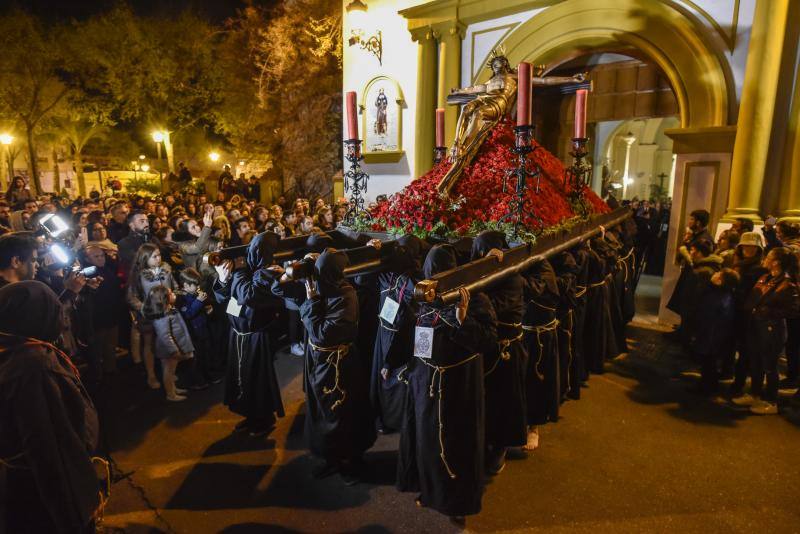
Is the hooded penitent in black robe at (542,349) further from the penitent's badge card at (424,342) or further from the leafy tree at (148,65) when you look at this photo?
the leafy tree at (148,65)

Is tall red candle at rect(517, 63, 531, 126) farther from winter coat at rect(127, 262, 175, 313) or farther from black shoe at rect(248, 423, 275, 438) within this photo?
winter coat at rect(127, 262, 175, 313)

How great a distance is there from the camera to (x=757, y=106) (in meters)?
6.64

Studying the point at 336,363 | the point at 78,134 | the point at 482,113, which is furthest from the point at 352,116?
the point at 78,134

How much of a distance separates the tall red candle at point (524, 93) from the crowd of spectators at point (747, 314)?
9.61 feet

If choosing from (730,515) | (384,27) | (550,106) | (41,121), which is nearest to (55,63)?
(41,121)

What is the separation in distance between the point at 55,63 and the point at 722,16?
78.2ft

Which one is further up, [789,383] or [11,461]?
[11,461]

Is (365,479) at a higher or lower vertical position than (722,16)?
lower

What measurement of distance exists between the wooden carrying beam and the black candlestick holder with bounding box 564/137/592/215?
1.16ft

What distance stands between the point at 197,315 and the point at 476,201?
3353 millimetres

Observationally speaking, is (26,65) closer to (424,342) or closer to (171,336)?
(171,336)

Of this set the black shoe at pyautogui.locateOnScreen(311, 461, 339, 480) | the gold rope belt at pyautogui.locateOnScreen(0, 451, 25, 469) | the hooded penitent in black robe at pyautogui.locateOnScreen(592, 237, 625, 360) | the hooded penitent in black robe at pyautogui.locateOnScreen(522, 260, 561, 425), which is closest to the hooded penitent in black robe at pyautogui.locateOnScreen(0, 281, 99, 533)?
the gold rope belt at pyautogui.locateOnScreen(0, 451, 25, 469)

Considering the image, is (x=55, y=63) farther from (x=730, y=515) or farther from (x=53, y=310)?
(x=730, y=515)

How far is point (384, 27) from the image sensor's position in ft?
35.4
